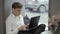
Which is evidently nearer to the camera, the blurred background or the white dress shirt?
the white dress shirt

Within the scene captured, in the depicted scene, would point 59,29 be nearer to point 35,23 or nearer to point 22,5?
point 35,23

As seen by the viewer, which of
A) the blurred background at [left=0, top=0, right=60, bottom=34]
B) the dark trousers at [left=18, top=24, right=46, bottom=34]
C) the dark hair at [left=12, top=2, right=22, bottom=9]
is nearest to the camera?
the dark trousers at [left=18, top=24, right=46, bottom=34]

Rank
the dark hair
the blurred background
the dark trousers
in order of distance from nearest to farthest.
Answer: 1. the dark trousers
2. the dark hair
3. the blurred background

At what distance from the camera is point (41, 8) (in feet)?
10.3

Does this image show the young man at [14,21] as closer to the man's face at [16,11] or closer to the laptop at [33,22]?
the man's face at [16,11]

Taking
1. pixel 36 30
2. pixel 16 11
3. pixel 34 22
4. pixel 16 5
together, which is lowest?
pixel 36 30

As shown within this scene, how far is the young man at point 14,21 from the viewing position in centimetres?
283

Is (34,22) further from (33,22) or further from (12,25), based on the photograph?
(12,25)

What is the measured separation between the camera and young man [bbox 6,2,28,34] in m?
2.83

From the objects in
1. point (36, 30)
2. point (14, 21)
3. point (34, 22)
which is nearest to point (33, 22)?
point (34, 22)

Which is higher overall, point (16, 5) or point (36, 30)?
point (16, 5)

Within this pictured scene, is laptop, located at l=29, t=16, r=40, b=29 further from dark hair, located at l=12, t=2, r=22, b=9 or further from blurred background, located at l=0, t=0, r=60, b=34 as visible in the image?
dark hair, located at l=12, t=2, r=22, b=9

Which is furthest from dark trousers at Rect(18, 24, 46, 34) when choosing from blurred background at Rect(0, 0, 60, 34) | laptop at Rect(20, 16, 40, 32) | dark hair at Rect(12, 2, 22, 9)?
dark hair at Rect(12, 2, 22, 9)

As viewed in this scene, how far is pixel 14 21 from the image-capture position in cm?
288
